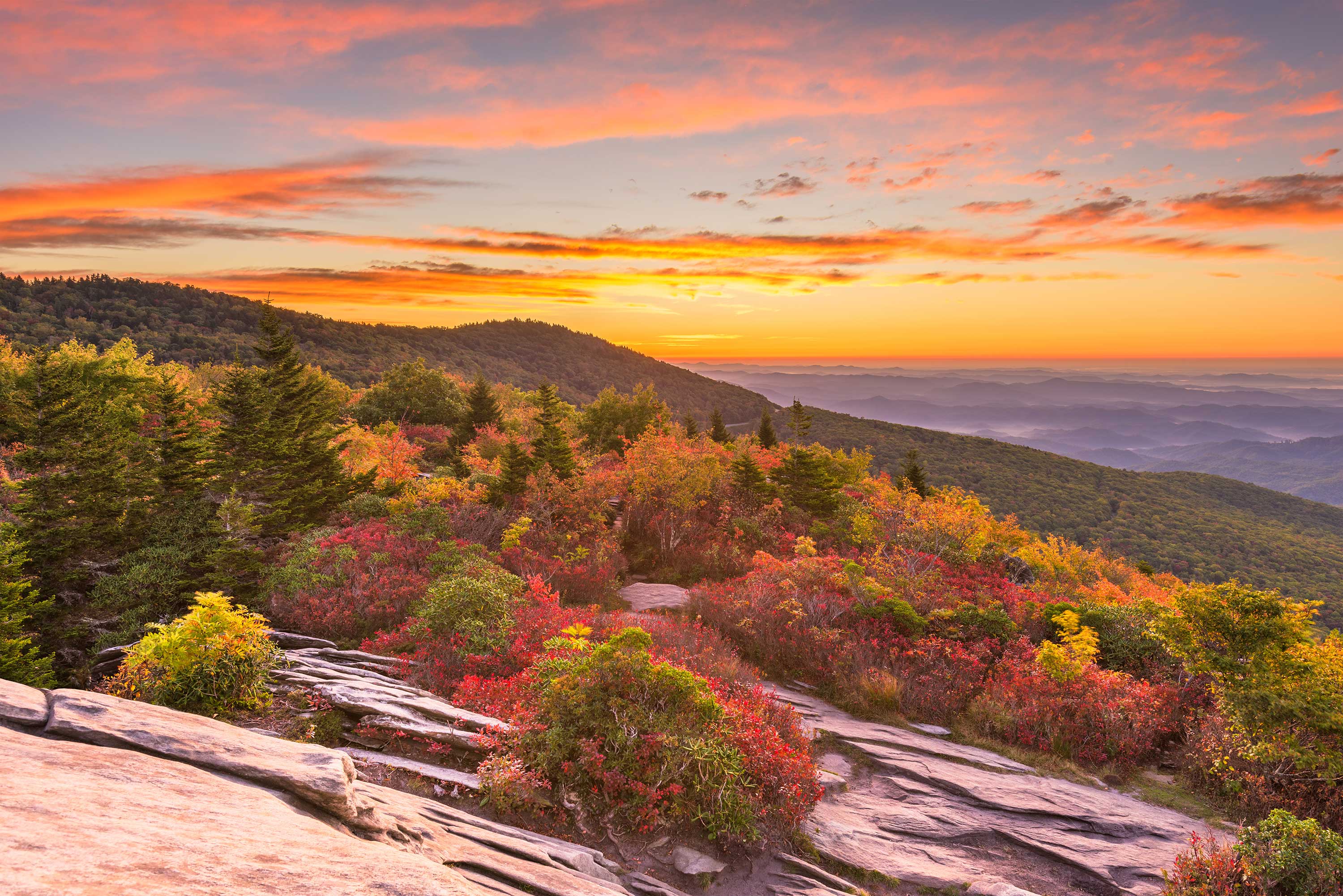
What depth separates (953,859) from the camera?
27.5ft

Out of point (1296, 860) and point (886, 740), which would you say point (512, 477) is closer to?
point (886, 740)

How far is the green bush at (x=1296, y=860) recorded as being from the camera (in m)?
6.74

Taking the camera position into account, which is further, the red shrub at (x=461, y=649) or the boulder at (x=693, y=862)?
the red shrub at (x=461, y=649)

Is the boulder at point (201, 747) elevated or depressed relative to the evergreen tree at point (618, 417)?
depressed

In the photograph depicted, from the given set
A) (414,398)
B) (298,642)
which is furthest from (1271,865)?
(414,398)

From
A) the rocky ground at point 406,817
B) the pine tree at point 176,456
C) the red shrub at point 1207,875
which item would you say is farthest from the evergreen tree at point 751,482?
the pine tree at point 176,456

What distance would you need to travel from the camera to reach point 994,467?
101125 millimetres

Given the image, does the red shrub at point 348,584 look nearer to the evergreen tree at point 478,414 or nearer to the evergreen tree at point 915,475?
the evergreen tree at point 478,414

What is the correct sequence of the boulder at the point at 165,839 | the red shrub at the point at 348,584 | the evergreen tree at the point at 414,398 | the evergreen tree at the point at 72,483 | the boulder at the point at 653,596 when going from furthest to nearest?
the evergreen tree at the point at 414,398, the boulder at the point at 653,596, the evergreen tree at the point at 72,483, the red shrub at the point at 348,584, the boulder at the point at 165,839

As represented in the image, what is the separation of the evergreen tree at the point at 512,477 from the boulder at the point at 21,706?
1739cm

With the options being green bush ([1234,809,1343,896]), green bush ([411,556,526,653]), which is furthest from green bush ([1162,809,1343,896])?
green bush ([411,556,526,653])

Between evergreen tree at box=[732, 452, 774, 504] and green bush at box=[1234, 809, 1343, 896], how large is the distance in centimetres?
2073

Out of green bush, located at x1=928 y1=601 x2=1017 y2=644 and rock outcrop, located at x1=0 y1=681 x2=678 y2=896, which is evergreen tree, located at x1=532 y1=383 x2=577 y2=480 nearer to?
green bush, located at x1=928 y1=601 x2=1017 y2=644

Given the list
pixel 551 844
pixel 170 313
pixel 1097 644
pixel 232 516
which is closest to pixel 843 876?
pixel 551 844
